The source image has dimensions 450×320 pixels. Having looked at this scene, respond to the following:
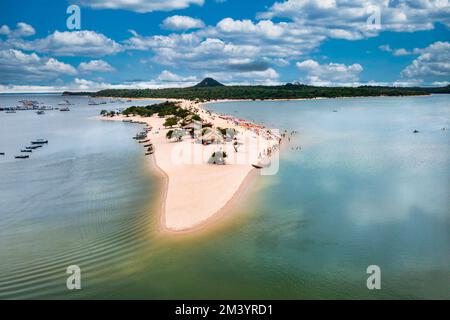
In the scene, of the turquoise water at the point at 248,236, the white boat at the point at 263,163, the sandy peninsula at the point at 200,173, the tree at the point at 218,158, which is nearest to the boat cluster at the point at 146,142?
the sandy peninsula at the point at 200,173

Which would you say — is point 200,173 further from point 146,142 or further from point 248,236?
point 146,142

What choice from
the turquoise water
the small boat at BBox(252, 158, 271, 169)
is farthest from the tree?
the turquoise water

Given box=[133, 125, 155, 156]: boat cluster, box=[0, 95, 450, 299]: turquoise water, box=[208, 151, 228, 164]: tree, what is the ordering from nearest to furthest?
1. box=[0, 95, 450, 299]: turquoise water
2. box=[208, 151, 228, 164]: tree
3. box=[133, 125, 155, 156]: boat cluster

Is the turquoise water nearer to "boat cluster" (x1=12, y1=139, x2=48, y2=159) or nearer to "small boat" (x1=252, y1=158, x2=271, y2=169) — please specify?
"small boat" (x1=252, y1=158, x2=271, y2=169)

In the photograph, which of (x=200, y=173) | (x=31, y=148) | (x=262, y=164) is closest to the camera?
(x=200, y=173)

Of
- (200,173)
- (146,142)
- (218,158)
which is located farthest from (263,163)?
(146,142)

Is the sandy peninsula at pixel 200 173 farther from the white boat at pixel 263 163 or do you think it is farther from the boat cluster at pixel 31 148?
the boat cluster at pixel 31 148
